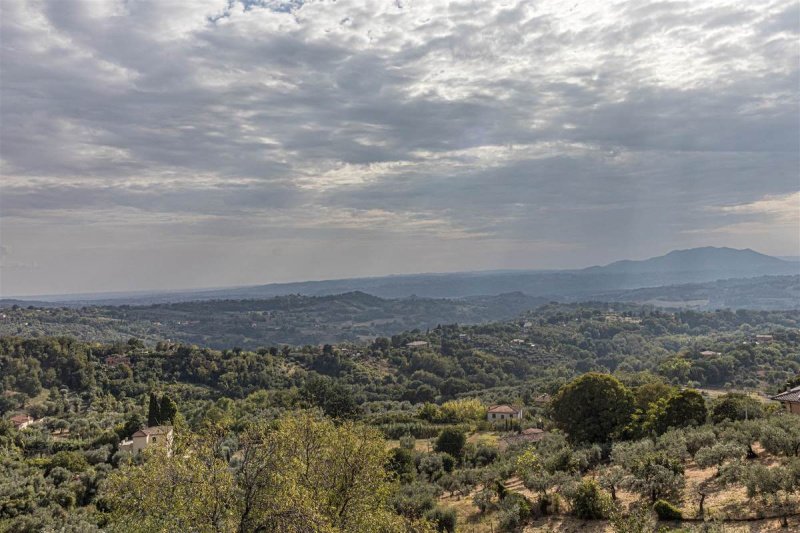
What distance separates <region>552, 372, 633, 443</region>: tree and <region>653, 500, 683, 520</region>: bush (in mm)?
14720

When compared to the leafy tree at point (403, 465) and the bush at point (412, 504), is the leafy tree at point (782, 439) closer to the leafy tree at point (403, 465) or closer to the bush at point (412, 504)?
the bush at point (412, 504)

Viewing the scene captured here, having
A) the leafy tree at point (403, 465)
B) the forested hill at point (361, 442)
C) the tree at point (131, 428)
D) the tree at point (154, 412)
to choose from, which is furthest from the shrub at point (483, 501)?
the tree at point (154, 412)

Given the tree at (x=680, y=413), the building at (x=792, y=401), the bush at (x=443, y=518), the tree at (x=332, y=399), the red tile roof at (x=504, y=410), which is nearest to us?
the bush at (x=443, y=518)

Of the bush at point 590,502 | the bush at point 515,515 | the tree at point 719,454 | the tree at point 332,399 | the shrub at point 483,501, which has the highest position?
the tree at point 719,454

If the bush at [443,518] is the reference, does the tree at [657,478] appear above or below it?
above

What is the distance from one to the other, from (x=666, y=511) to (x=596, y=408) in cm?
1550

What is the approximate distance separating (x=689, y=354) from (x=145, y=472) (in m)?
115

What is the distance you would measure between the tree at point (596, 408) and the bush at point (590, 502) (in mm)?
12637

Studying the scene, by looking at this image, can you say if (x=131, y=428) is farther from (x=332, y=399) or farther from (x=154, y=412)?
(x=332, y=399)

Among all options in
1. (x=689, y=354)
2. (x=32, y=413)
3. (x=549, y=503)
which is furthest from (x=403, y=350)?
(x=549, y=503)

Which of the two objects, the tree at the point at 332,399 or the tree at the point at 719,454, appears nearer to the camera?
the tree at the point at 719,454

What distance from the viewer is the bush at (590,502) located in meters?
19.3

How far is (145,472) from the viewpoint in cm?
1362

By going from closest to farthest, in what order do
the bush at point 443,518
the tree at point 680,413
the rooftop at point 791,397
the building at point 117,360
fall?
the bush at point 443,518
the tree at point 680,413
the rooftop at point 791,397
the building at point 117,360
